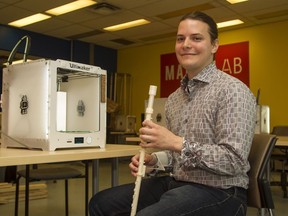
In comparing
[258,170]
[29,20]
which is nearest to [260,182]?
[258,170]

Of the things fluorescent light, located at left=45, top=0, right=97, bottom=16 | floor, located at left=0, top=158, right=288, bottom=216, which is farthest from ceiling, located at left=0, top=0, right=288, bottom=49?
floor, located at left=0, top=158, right=288, bottom=216

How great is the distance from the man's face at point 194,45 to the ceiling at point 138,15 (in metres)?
4.33

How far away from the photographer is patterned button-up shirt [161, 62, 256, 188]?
44.3 inches

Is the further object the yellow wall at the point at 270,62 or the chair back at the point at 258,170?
the yellow wall at the point at 270,62

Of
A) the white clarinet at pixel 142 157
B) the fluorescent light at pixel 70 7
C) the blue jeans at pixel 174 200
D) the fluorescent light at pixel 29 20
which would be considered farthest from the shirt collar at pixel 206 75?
the fluorescent light at pixel 29 20

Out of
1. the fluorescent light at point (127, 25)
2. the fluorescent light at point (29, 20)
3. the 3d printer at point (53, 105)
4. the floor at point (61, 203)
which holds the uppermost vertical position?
the fluorescent light at point (29, 20)

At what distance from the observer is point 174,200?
111 cm

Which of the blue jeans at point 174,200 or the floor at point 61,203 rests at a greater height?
the blue jeans at point 174,200

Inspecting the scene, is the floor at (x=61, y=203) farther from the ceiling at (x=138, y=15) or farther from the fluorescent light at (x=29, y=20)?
the fluorescent light at (x=29, y=20)

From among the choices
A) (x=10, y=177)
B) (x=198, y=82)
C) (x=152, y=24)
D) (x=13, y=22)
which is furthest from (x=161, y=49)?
(x=198, y=82)

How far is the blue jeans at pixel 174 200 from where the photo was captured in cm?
110

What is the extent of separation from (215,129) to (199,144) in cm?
10

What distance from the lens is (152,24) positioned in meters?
6.75

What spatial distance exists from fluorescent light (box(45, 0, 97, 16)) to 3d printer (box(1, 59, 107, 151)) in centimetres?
422
